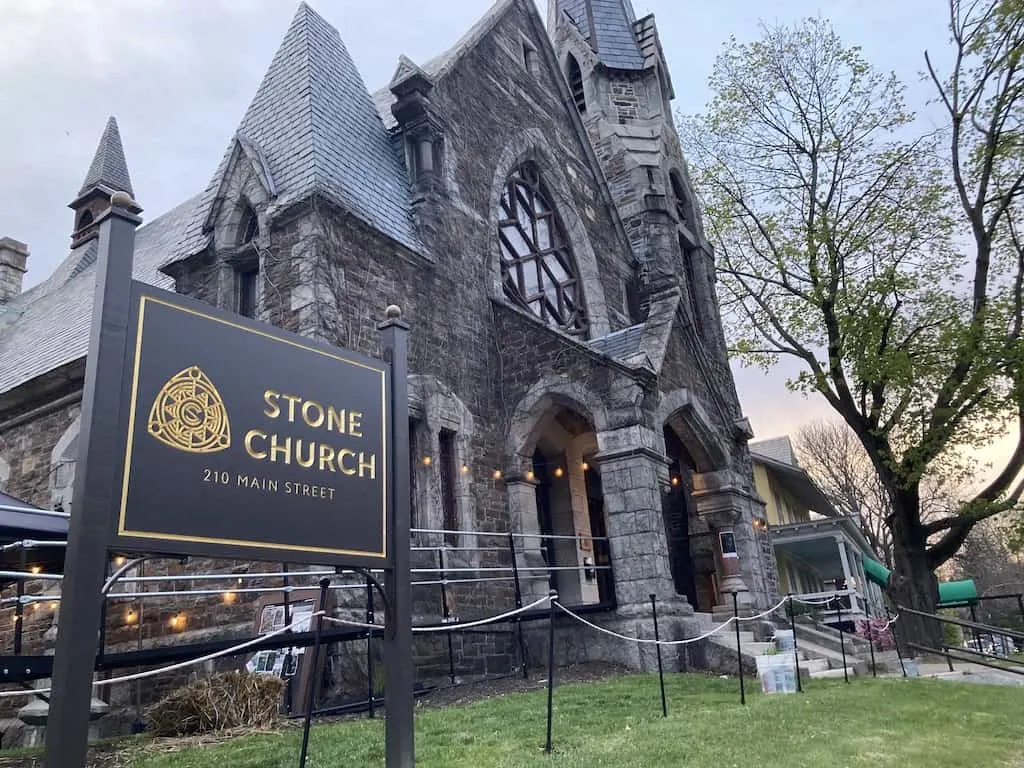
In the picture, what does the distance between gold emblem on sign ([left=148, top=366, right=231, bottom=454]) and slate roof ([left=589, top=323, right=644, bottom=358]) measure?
9.06m

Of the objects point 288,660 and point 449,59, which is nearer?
point 288,660

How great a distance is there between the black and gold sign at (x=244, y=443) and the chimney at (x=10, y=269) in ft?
87.1

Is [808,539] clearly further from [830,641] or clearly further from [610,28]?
[610,28]

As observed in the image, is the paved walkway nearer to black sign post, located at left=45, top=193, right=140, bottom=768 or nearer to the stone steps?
the stone steps

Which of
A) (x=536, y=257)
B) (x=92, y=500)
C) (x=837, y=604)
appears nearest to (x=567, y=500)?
(x=536, y=257)

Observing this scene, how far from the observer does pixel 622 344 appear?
12.8m

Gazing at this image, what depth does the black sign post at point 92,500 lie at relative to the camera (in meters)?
2.91

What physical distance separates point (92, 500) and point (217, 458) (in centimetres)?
60

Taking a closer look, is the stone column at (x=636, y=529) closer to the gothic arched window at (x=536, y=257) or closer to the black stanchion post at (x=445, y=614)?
the black stanchion post at (x=445, y=614)

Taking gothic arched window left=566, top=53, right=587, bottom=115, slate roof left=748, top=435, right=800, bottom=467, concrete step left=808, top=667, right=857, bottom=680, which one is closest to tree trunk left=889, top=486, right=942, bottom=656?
concrete step left=808, top=667, right=857, bottom=680

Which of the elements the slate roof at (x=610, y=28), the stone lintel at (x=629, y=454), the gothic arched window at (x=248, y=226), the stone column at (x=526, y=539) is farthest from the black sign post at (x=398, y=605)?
the slate roof at (x=610, y=28)

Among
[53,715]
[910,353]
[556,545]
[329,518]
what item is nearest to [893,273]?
[910,353]

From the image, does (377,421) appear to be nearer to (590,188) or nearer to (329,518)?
(329,518)

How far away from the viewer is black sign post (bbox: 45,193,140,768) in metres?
2.91
